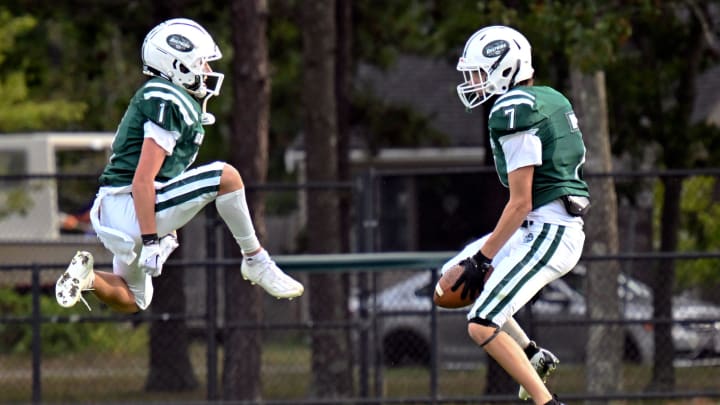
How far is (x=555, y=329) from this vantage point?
16438 millimetres

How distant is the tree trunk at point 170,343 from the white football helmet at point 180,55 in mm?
5579

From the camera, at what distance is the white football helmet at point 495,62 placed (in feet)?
24.8

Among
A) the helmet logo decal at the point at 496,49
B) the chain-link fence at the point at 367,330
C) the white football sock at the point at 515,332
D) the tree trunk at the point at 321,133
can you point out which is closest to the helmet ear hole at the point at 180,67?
the helmet logo decal at the point at 496,49

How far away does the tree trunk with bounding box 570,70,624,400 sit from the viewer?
1262cm

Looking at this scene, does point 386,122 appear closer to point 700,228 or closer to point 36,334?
point 700,228

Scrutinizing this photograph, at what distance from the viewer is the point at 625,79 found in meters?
15.8

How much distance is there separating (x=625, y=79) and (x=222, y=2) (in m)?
4.74

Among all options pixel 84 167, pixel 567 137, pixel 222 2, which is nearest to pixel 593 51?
pixel 567 137

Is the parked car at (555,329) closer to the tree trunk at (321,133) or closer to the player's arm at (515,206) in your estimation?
the tree trunk at (321,133)

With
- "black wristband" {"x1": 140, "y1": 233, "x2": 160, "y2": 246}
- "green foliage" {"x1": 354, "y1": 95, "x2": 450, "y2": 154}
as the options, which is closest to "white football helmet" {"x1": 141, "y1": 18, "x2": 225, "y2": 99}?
"black wristband" {"x1": 140, "y1": 233, "x2": 160, "y2": 246}

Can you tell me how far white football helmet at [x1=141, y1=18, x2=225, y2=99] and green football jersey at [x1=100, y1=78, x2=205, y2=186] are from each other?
0.19ft

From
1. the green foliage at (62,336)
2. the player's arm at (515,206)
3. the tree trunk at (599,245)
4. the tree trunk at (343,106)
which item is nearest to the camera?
the player's arm at (515,206)

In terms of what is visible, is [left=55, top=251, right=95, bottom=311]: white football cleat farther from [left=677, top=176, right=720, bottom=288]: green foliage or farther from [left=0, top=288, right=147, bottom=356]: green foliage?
[left=677, top=176, right=720, bottom=288]: green foliage

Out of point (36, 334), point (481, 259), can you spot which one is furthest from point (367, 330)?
point (481, 259)
